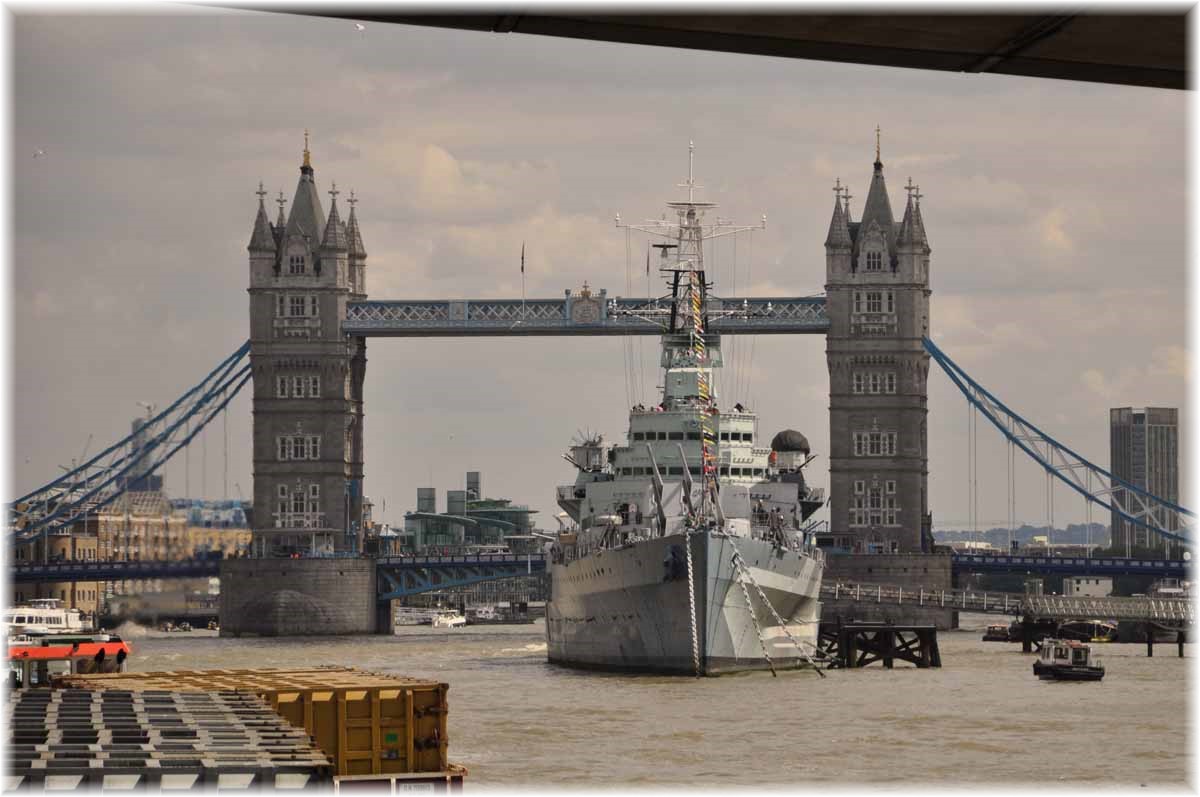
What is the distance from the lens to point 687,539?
5938 cm

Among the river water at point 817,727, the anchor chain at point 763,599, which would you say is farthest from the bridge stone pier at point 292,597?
the anchor chain at point 763,599

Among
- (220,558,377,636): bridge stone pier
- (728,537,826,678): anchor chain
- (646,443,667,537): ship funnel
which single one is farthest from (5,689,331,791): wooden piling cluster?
(220,558,377,636): bridge stone pier

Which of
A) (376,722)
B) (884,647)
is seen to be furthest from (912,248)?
(376,722)

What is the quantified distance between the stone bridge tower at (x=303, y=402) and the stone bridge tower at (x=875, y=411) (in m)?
25.1

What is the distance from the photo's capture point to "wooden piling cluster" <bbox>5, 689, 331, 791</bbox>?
53.1 feet

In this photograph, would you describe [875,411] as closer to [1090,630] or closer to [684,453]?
[1090,630]

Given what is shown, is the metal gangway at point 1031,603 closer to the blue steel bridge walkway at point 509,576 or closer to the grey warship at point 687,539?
the blue steel bridge walkway at point 509,576

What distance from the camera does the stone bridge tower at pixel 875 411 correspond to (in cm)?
11738

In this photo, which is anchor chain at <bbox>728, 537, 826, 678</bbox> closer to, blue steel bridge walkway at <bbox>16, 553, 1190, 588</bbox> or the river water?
the river water

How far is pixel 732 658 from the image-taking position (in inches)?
2406

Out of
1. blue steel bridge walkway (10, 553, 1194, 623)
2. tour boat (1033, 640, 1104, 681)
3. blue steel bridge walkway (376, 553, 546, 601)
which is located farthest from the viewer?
blue steel bridge walkway (376, 553, 546, 601)

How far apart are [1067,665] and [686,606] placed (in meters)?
10.9

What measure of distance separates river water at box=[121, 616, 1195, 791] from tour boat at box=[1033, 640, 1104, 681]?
508mm

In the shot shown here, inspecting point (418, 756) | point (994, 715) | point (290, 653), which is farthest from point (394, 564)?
point (418, 756)
